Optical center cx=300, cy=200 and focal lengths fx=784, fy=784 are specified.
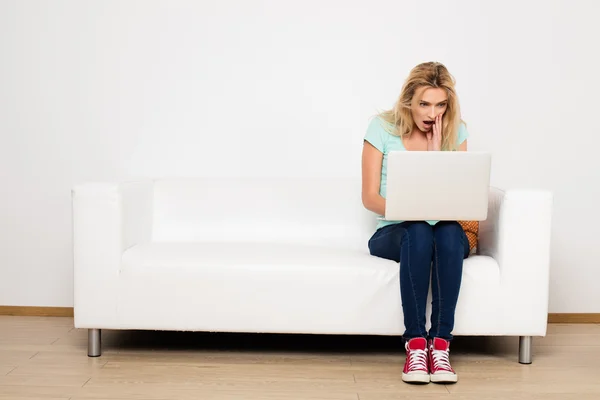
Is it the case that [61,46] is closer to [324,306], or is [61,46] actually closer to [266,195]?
[266,195]

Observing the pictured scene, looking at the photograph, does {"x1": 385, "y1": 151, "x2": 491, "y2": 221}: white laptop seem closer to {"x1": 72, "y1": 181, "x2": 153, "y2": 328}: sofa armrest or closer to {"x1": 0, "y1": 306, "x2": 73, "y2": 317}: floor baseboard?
{"x1": 72, "y1": 181, "x2": 153, "y2": 328}: sofa armrest

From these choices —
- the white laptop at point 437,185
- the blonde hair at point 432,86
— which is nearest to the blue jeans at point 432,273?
the white laptop at point 437,185

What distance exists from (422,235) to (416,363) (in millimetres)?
405

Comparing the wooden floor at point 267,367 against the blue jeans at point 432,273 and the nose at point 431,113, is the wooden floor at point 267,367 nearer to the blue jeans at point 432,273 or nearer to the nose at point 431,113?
the blue jeans at point 432,273

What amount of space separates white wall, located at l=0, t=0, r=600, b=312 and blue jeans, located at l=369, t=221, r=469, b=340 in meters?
0.97

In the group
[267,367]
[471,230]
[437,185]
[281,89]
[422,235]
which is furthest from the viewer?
[281,89]

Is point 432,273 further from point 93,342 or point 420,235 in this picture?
point 93,342

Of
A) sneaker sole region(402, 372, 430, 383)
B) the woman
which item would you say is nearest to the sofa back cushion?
the woman

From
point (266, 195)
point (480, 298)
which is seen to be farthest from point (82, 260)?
point (480, 298)

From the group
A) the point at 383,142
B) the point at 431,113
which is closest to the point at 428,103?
the point at 431,113

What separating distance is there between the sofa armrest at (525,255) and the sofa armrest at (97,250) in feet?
4.37

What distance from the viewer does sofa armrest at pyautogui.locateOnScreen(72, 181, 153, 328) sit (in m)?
2.72

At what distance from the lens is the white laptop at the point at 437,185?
2.38 metres

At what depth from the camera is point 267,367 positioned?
8.70 feet
